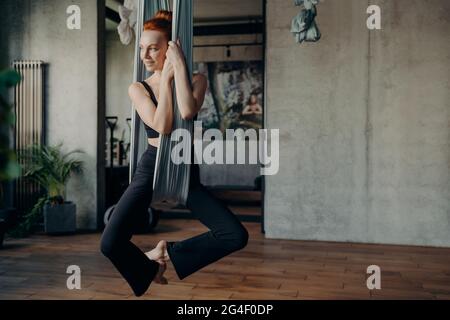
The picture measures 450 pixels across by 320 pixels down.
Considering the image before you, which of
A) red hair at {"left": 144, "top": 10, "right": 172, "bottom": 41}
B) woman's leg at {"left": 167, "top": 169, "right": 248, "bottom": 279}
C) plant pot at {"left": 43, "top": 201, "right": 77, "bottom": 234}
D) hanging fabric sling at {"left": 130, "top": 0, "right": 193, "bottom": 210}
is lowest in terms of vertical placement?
plant pot at {"left": 43, "top": 201, "right": 77, "bottom": 234}

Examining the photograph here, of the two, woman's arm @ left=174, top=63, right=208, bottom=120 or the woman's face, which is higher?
the woman's face

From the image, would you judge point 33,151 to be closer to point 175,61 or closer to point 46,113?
point 46,113

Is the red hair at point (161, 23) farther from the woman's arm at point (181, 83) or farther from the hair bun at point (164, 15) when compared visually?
the woman's arm at point (181, 83)

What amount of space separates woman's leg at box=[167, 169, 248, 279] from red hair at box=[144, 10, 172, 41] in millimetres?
709

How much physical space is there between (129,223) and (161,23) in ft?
2.98

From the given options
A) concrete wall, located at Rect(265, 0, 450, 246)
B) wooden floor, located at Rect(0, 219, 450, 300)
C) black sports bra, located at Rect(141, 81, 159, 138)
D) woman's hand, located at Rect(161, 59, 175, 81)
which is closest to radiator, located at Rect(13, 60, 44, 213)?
wooden floor, located at Rect(0, 219, 450, 300)

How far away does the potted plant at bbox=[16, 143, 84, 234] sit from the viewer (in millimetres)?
5379

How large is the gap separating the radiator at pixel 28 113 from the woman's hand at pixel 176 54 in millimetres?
4198

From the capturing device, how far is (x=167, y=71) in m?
2.03

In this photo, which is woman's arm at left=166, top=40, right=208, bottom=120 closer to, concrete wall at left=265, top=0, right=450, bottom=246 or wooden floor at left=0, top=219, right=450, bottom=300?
wooden floor at left=0, top=219, right=450, bottom=300

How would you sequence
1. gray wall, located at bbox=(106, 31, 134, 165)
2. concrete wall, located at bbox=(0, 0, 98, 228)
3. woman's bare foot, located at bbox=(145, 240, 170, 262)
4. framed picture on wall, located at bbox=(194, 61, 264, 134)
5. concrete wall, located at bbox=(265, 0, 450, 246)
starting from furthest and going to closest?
1. gray wall, located at bbox=(106, 31, 134, 165)
2. framed picture on wall, located at bbox=(194, 61, 264, 134)
3. concrete wall, located at bbox=(0, 0, 98, 228)
4. concrete wall, located at bbox=(265, 0, 450, 246)
5. woman's bare foot, located at bbox=(145, 240, 170, 262)

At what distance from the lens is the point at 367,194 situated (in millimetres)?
5039

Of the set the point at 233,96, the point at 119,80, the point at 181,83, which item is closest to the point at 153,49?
the point at 181,83

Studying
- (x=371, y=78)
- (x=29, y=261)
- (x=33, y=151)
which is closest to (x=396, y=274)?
(x=371, y=78)
